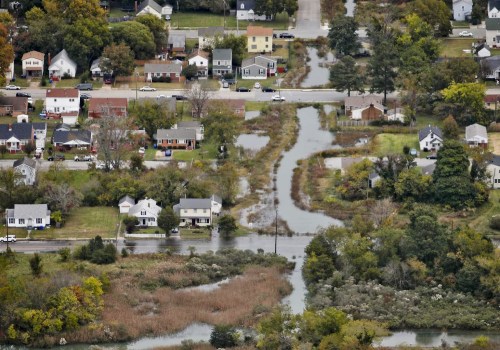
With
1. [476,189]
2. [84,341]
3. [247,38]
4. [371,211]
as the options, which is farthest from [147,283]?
[247,38]

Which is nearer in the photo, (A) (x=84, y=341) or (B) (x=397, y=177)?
(A) (x=84, y=341)

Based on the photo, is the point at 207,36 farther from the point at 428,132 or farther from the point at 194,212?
the point at 194,212

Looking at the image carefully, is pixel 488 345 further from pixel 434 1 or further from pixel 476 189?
pixel 434 1

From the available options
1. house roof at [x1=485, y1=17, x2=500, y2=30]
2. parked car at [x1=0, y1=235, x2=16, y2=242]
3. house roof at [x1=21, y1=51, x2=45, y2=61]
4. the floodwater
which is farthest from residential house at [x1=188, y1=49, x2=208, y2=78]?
parked car at [x1=0, y1=235, x2=16, y2=242]

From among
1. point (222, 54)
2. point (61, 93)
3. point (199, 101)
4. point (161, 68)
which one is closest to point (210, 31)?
point (222, 54)

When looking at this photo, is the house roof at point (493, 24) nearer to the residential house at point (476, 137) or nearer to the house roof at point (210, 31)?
the house roof at point (210, 31)

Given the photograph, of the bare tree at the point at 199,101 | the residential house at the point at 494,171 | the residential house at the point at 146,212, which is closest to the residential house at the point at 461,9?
the bare tree at the point at 199,101
